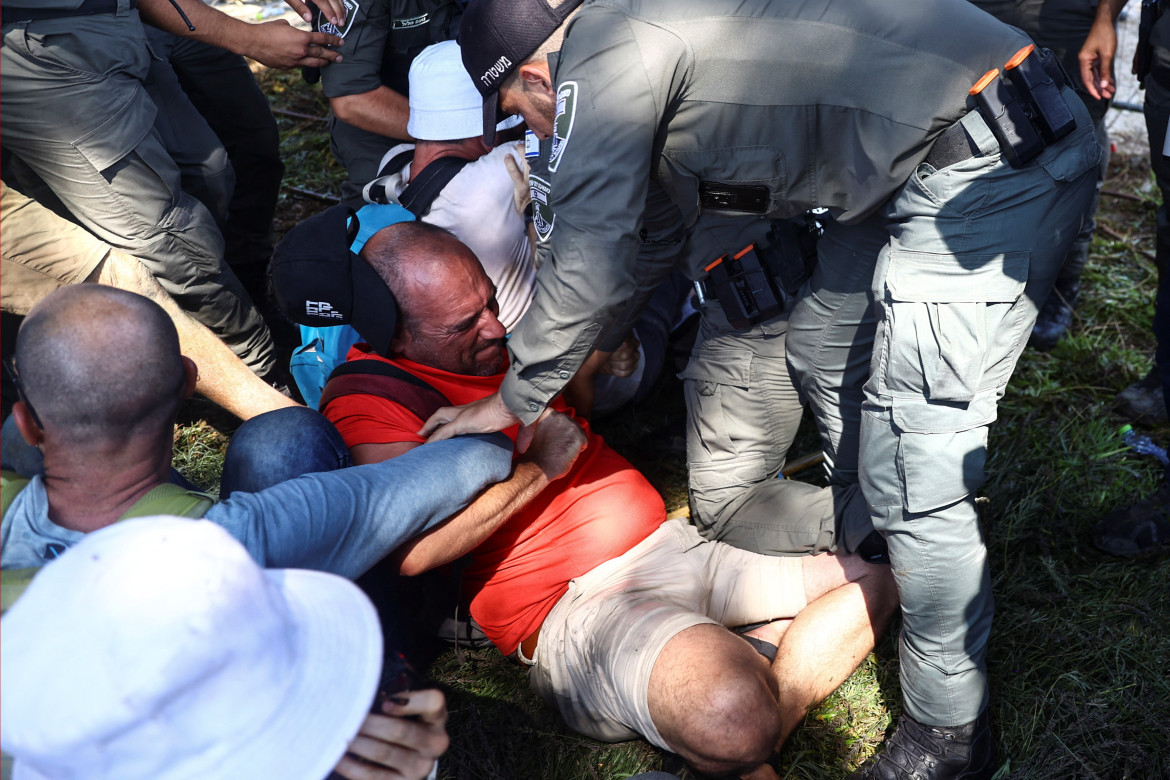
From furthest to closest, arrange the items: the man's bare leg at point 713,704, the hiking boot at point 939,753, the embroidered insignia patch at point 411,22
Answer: the embroidered insignia patch at point 411,22
the hiking boot at point 939,753
the man's bare leg at point 713,704

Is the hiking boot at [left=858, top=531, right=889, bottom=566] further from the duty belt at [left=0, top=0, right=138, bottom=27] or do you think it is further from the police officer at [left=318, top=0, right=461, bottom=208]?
the duty belt at [left=0, top=0, right=138, bottom=27]

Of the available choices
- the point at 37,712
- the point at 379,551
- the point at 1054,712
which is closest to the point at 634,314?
the point at 379,551

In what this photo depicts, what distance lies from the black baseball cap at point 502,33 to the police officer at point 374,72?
163 centimetres

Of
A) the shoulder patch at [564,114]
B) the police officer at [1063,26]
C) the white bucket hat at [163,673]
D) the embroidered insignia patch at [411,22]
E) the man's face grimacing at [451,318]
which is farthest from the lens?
the embroidered insignia patch at [411,22]

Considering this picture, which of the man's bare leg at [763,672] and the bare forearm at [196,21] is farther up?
the bare forearm at [196,21]

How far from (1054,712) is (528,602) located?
1.47 m

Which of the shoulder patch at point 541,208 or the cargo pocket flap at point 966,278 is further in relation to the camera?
the shoulder patch at point 541,208

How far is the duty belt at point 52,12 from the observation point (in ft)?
9.37

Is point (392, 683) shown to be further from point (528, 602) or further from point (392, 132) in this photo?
point (392, 132)

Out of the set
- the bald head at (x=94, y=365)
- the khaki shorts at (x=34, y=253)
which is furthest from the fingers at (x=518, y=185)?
the bald head at (x=94, y=365)

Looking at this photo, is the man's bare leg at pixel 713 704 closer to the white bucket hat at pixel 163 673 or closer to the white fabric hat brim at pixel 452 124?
the white bucket hat at pixel 163 673

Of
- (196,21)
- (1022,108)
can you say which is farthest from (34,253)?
(1022,108)

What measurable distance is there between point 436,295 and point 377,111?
166 cm

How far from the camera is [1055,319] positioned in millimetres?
3947
